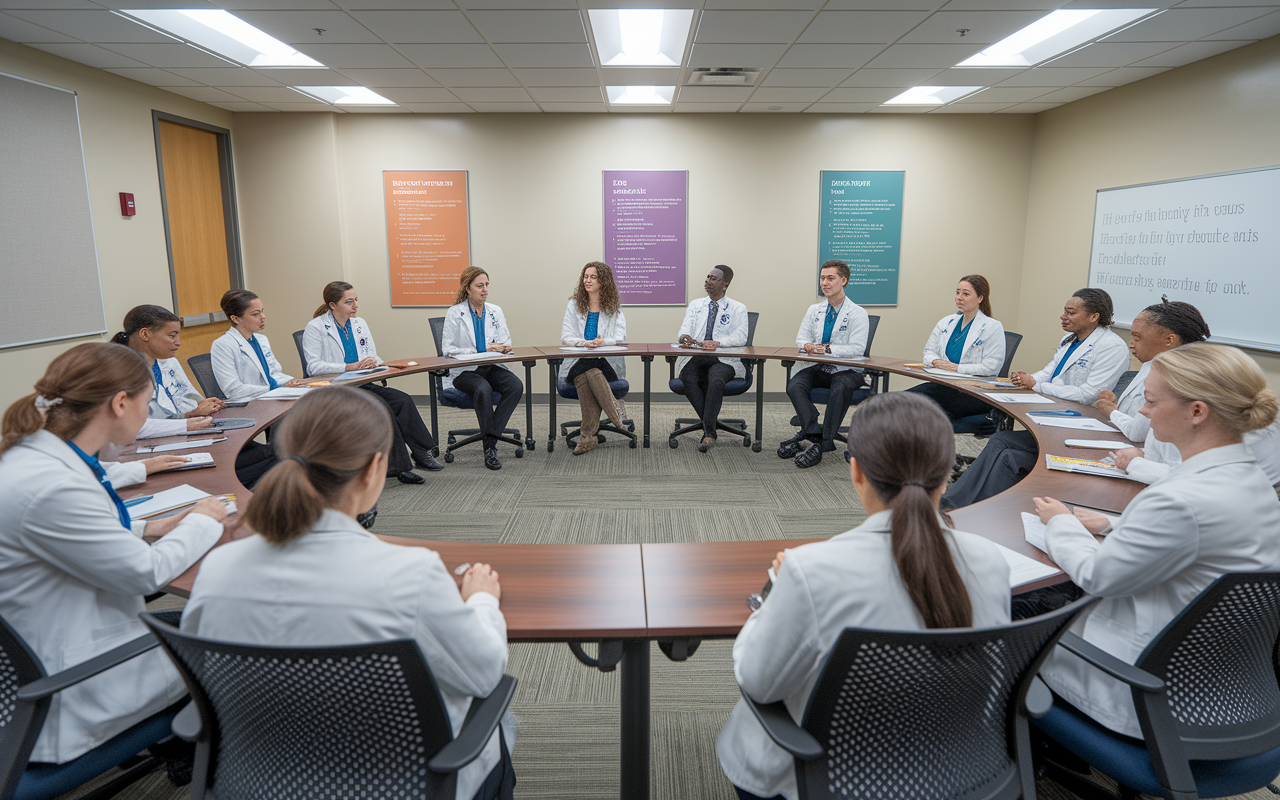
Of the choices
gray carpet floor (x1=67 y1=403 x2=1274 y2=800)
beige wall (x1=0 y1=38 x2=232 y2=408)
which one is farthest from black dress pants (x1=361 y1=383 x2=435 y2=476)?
beige wall (x1=0 y1=38 x2=232 y2=408)

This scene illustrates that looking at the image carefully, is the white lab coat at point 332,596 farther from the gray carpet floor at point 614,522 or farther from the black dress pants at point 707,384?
the black dress pants at point 707,384

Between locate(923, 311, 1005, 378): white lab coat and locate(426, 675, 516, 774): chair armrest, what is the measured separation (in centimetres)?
374

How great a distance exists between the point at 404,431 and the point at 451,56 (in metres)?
2.30

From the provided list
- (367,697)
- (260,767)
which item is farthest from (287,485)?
(260,767)

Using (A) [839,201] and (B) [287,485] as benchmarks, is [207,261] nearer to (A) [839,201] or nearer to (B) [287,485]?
(A) [839,201]

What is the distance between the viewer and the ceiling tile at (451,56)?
4082mm

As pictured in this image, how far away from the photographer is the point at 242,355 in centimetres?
367

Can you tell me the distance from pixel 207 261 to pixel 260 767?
18.7 feet

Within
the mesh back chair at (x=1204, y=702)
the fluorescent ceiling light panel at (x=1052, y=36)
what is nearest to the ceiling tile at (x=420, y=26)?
the fluorescent ceiling light panel at (x=1052, y=36)

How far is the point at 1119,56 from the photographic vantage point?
4.22 metres

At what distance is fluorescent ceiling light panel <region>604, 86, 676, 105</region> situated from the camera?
538cm

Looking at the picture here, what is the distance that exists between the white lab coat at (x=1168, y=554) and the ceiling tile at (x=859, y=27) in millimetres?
2977

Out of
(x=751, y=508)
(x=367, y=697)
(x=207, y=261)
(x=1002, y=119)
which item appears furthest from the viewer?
(x=1002, y=119)

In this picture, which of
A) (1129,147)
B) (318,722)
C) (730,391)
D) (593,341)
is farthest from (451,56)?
(1129,147)
